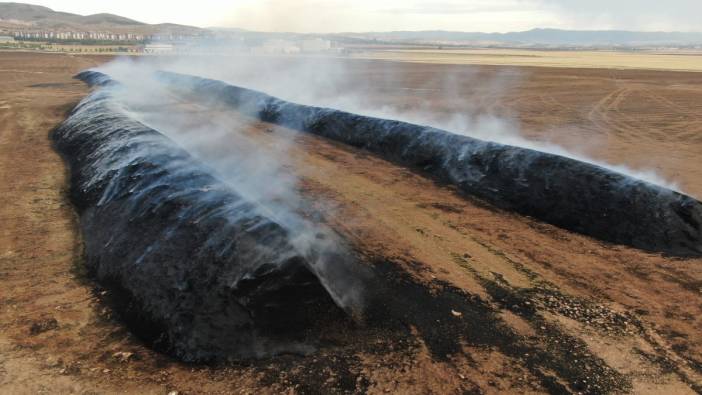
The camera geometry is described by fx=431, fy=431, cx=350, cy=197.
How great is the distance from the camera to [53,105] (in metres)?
21.9

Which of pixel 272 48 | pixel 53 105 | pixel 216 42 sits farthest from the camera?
pixel 216 42

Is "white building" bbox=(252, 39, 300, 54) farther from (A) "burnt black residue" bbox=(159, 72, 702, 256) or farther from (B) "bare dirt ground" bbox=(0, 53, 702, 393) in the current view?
(B) "bare dirt ground" bbox=(0, 53, 702, 393)

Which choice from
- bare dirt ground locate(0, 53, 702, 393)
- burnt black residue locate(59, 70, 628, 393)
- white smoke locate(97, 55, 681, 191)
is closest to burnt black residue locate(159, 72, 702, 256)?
bare dirt ground locate(0, 53, 702, 393)

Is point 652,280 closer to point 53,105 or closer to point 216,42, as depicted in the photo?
point 53,105

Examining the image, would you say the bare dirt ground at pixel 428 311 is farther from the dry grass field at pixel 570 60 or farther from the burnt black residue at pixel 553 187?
the dry grass field at pixel 570 60

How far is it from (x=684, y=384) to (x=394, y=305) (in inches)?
128

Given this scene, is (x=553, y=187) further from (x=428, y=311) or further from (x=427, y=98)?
(x=427, y=98)

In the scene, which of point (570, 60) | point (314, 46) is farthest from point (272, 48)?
point (570, 60)

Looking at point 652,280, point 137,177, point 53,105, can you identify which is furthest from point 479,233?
point 53,105

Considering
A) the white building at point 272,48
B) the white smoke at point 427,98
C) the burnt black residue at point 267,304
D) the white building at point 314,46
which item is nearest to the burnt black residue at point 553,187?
the white smoke at point 427,98

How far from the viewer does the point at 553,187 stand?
9.41 meters

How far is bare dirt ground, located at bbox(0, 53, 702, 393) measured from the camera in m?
4.61

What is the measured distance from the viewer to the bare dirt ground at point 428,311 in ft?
15.1

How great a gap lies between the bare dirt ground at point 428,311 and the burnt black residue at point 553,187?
0.53m
